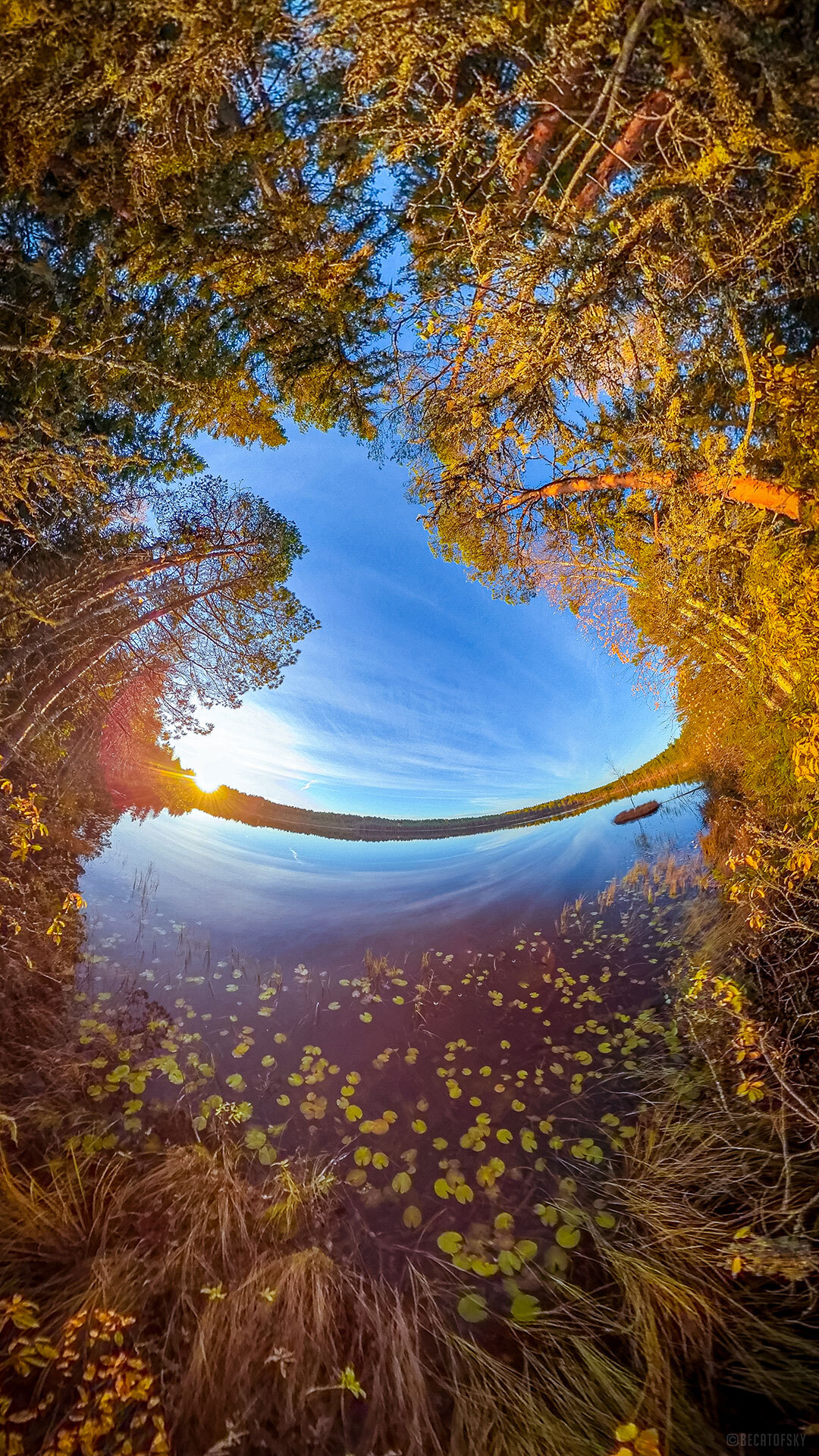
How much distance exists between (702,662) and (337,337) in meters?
6.97

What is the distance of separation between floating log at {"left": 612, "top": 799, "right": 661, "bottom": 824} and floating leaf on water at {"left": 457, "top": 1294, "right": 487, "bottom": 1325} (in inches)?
607

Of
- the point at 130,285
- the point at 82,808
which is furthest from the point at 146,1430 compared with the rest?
the point at 82,808

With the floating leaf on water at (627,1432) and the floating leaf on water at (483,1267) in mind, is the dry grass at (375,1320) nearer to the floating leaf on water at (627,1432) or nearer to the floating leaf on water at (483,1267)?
the floating leaf on water at (627,1432)

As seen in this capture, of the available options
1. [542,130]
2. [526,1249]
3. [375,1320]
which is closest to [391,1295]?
[375,1320]

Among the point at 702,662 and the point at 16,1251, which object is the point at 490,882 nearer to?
the point at 702,662

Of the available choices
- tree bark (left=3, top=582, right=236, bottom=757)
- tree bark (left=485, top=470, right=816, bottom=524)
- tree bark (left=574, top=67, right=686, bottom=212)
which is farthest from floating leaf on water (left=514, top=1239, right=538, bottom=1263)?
tree bark (left=3, top=582, right=236, bottom=757)

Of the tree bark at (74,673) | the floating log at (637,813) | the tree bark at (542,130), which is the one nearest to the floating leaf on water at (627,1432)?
the tree bark at (542,130)

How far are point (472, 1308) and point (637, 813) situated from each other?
1711 centimetres

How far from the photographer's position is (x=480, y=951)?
7.63m

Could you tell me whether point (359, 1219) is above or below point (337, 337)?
below

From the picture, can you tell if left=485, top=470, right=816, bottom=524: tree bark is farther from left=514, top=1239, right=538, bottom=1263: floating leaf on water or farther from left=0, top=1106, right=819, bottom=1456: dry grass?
left=514, top=1239, right=538, bottom=1263: floating leaf on water

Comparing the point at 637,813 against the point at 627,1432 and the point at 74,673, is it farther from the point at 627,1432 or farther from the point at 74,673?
the point at 74,673

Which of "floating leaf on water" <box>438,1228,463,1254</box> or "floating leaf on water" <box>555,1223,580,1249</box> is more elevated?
"floating leaf on water" <box>555,1223,580,1249</box>

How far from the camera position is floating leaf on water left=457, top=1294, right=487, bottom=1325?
283 cm
